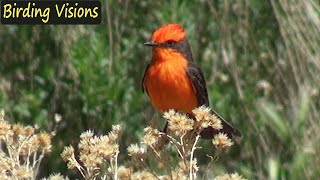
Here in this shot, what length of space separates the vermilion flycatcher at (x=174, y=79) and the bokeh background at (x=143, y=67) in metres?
0.37

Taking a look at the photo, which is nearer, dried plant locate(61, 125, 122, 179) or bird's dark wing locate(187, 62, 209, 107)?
dried plant locate(61, 125, 122, 179)

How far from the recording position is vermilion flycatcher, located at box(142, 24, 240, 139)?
4688 mm

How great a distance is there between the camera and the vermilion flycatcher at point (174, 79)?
469 centimetres

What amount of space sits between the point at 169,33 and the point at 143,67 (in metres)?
1.55

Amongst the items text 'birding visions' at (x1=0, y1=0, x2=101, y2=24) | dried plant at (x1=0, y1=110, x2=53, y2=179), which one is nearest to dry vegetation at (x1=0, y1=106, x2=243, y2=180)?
dried plant at (x1=0, y1=110, x2=53, y2=179)

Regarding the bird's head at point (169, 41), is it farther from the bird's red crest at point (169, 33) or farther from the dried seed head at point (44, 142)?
the dried seed head at point (44, 142)

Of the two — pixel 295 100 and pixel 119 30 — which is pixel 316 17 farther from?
pixel 119 30

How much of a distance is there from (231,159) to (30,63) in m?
1.37

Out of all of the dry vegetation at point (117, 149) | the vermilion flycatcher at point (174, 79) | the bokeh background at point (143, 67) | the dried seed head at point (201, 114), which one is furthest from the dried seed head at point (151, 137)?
the bokeh background at point (143, 67)

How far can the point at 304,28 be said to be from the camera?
4863 mm

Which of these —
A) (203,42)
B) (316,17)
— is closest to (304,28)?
(316,17)

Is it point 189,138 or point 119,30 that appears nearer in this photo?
point 189,138

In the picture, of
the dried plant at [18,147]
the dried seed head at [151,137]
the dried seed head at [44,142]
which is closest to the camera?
the dried plant at [18,147]

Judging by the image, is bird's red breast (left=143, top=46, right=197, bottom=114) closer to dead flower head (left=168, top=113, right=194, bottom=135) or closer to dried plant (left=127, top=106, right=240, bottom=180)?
dried plant (left=127, top=106, right=240, bottom=180)
